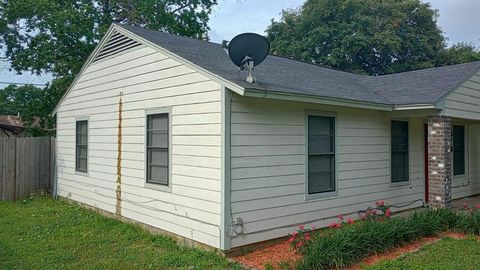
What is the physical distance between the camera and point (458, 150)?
11.2 meters

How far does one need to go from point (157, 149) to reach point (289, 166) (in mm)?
2452

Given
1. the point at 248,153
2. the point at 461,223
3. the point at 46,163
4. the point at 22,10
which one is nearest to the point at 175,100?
the point at 248,153

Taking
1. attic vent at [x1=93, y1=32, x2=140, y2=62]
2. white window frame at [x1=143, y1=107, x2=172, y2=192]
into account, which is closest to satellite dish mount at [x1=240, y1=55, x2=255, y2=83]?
white window frame at [x1=143, y1=107, x2=172, y2=192]

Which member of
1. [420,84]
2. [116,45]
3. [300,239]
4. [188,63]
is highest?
[116,45]

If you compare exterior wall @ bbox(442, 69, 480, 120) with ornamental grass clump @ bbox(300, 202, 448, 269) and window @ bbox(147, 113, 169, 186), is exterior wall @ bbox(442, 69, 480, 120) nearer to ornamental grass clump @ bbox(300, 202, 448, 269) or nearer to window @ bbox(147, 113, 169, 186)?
ornamental grass clump @ bbox(300, 202, 448, 269)

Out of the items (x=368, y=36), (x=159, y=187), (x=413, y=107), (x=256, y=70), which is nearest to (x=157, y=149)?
(x=159, y=187)

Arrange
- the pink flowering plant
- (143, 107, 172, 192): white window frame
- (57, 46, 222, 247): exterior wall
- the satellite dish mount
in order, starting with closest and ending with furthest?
the pink flowering plant, the satellite dish mount, (57, 46, 222, 247): exterior wall, (143, 107, 172, 192): white window frame

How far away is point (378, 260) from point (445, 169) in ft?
10.9

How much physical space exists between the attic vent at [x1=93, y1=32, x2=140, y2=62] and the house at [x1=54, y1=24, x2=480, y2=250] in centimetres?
2

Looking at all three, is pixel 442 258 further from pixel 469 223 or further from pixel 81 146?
pixel 81 146

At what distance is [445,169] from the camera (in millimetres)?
7848

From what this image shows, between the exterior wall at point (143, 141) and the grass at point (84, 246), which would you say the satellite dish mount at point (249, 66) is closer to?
the exterior wall at point (143, 141)

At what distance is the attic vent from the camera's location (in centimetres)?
832

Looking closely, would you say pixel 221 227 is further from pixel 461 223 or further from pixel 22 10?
pixel 22 10
